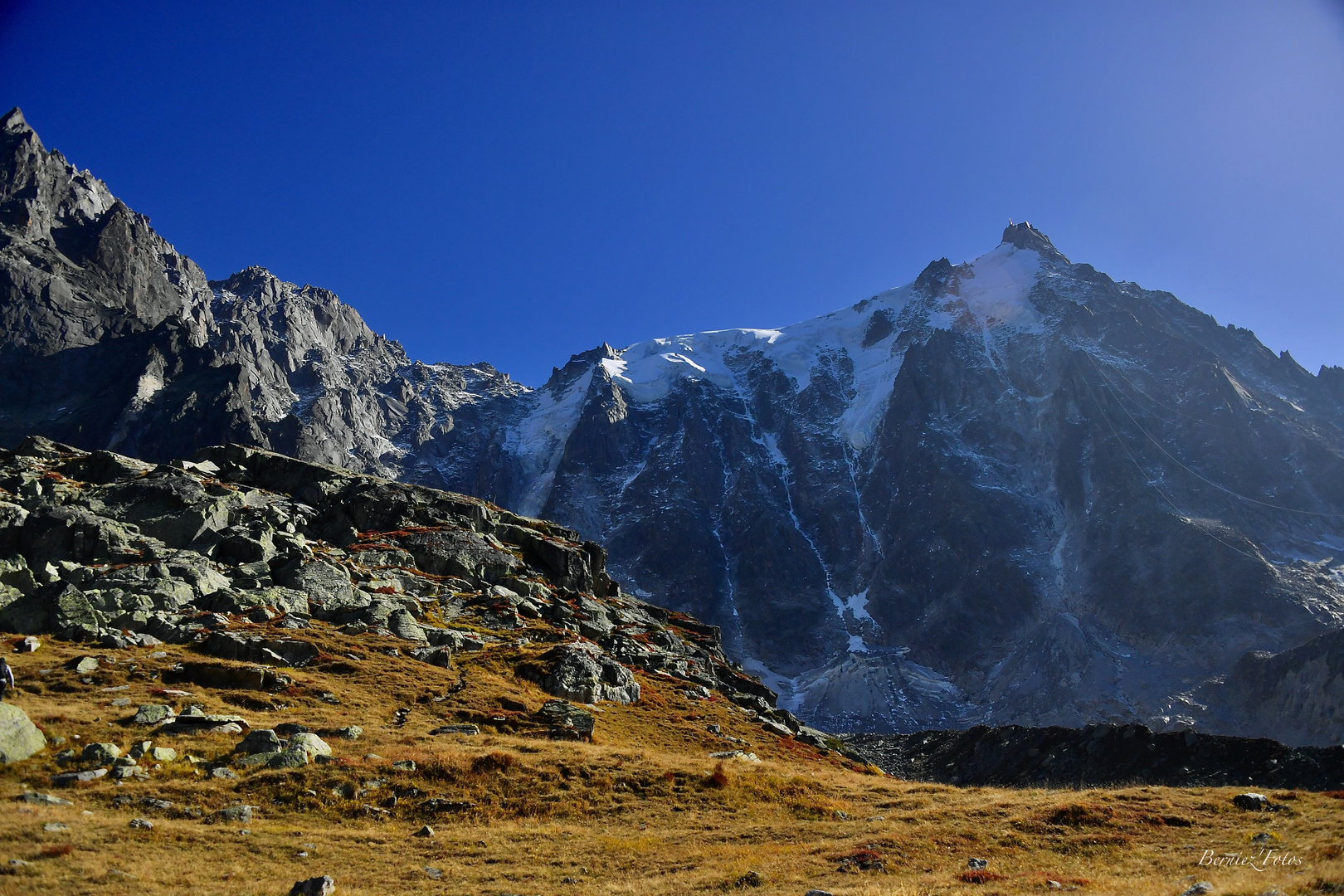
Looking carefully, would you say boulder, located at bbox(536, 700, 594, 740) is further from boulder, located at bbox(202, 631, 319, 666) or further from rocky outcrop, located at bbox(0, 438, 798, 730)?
boulder, located at bbox(202, 631, 319, 666)

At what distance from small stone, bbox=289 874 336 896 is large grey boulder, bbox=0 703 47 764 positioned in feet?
36.7

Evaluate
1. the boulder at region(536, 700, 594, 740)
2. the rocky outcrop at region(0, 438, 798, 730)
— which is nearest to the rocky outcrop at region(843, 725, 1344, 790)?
the rocky outcrop at region(0, 438, 798, 730)

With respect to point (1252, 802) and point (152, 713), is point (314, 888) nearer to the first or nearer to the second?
point (152, 713)

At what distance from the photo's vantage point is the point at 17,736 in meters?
21.7

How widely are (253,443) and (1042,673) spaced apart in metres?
211

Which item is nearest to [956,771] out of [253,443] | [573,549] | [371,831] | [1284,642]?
[573,549]

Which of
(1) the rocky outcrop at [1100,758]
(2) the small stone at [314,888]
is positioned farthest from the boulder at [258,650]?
(1) the rocky outcrop at [1100,758]

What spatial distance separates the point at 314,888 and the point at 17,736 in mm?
12299

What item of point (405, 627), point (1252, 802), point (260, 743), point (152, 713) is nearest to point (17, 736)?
point (152, 713)

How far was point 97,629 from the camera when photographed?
114 ft

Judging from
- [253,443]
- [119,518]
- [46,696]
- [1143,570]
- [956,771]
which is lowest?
[956,771]

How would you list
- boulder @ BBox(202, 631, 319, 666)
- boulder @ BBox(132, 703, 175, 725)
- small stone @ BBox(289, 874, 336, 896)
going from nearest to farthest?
small stone @ BBox(289, 874, 336, 896) < boulder @ BBox(132, 703, 175, 725) < boulder @ BBox(202, 631, 319, 666)

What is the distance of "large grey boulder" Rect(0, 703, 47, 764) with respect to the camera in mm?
21188

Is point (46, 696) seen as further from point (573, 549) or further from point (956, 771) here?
point (956, 771)
